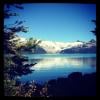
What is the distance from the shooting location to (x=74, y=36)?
4.18 metres

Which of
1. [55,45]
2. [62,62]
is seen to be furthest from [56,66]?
[55,45]

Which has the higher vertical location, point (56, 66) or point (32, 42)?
point (32, 42)

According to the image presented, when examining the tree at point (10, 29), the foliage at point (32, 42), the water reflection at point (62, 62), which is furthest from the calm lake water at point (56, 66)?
the tree at point (10, 29)

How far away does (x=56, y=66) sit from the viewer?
4.19 meters

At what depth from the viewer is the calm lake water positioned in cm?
418

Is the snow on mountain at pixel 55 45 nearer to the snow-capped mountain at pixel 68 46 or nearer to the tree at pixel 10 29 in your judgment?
the snow-capped mountain at pixel 68 46

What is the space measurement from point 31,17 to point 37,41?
0.85ft

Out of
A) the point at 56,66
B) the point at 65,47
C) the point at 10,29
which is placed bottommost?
the point at 56,66

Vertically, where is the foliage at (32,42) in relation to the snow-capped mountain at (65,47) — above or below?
above

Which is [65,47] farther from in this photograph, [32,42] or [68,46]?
[32,42]

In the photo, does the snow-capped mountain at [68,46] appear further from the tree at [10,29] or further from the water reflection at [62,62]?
the tree at [10,29]

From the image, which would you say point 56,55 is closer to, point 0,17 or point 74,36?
point 74,36

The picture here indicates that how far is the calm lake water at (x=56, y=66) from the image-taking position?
4176 millimetres

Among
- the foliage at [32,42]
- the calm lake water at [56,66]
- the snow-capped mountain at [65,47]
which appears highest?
the foliage at [32,42]
